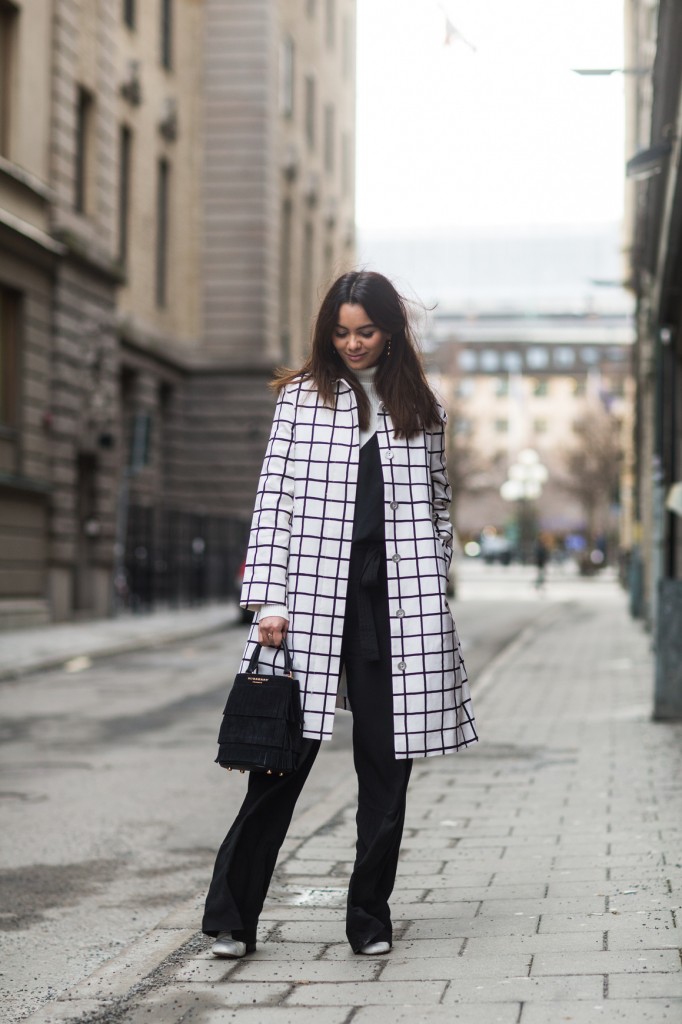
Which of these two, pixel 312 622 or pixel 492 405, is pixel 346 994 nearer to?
pixel 312 622

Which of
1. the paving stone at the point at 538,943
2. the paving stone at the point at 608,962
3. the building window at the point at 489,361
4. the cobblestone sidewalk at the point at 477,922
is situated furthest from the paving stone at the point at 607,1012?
the building window at the point at 489,361

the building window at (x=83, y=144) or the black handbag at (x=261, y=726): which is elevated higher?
the building window at (x=83, y=144)

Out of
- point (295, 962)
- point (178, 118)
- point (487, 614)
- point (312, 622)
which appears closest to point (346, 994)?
point (295, 962)

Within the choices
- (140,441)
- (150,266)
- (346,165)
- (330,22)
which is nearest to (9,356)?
(140,441)

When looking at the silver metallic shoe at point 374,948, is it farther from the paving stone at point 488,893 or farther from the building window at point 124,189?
the building window at point 124,189

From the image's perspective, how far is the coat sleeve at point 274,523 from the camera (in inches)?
170

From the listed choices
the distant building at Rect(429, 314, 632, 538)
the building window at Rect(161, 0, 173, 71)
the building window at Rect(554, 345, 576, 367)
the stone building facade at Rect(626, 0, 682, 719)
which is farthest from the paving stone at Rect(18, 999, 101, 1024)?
the building window at Rect(554, 345, 576, 367)

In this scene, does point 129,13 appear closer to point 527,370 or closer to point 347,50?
point 347,50

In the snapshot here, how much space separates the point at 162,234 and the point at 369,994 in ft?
Answer: 107

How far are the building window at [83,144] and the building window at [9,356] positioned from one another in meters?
4.10

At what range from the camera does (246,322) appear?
124 feet

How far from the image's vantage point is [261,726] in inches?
165

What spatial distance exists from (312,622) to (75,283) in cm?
2137

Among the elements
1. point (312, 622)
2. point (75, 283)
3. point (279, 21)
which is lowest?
point (312, 622)
